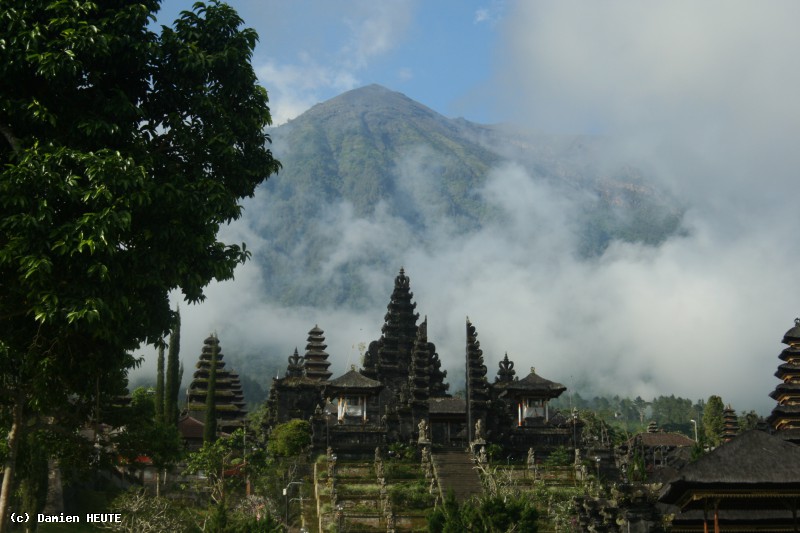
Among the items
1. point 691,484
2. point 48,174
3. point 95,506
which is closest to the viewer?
point 48,174

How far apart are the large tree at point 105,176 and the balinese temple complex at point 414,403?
3432 centimetres

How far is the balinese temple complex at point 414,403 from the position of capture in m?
52.2

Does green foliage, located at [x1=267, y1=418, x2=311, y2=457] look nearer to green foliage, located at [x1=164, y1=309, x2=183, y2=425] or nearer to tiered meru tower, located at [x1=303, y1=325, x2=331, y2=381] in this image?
green foliage, located at [x1=164, y1=309, x2=183, y2=425]

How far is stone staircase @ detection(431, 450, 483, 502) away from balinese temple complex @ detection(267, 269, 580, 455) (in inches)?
84.0

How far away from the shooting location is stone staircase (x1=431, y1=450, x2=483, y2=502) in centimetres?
4312

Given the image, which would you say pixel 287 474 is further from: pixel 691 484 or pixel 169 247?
pixel 169 247

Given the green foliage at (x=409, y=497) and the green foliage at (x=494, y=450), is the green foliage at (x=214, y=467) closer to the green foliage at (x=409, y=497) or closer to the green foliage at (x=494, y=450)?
the green foliage at (x=409, y=497)

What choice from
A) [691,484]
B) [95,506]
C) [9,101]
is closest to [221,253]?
[9,101]

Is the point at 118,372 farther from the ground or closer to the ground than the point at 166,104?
closer to the ground

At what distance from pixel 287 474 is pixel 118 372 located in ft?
96.8

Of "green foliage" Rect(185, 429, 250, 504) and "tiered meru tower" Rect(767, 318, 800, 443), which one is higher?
"tiered meru tower" Rect(767, 318, 800, 443)

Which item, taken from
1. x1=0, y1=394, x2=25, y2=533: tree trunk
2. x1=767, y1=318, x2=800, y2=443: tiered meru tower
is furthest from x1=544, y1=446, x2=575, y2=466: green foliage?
x1=0, y1=394, x2=25, y2=533: tree trunk

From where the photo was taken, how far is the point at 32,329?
53.4 ft

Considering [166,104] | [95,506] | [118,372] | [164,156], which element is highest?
[166,104]
